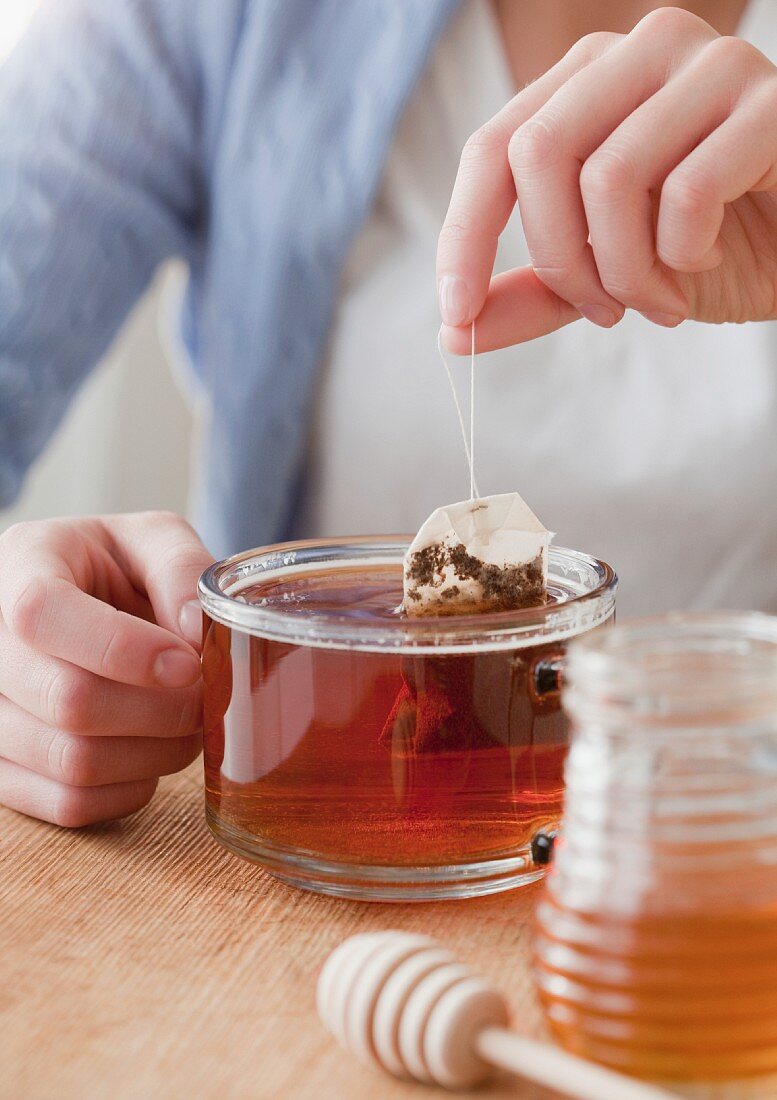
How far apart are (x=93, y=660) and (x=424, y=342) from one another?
27.0 inches

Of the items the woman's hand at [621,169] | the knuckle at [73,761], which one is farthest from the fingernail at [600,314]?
the knuckle at [73,761]


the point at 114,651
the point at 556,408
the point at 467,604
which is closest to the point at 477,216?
the point at 467,604

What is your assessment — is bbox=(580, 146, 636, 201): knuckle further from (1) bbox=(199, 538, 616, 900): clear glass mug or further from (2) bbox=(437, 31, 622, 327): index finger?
(1) bbox=(199, 538, 616, 900): clear glass mug

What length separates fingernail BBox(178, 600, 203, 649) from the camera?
798 millimetres

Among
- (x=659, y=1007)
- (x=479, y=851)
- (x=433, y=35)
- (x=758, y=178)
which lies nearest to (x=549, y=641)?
(x=479, y=851)

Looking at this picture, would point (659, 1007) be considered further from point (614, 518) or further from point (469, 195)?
point (614, 518)

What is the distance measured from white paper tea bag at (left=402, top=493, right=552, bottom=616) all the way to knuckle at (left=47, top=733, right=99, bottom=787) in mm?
226

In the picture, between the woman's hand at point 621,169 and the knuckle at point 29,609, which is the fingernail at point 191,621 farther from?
the woman's hand at point 621,169

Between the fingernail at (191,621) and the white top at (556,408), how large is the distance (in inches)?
22.5

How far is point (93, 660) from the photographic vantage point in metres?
0.73

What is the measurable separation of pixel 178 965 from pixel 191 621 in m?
0.26

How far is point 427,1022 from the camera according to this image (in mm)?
458

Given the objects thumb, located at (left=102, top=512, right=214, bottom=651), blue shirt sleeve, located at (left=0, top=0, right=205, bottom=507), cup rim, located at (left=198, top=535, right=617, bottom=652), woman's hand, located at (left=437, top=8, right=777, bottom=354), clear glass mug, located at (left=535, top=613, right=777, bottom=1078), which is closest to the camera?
clear glass mug, located at (left=535, top=613, right=777, bottom=1078)

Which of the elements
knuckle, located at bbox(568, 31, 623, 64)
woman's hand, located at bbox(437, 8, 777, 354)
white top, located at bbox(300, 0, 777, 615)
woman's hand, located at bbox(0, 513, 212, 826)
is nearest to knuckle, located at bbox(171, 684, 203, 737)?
woman's hand, located at bbox(0, 513, 212, 826)
